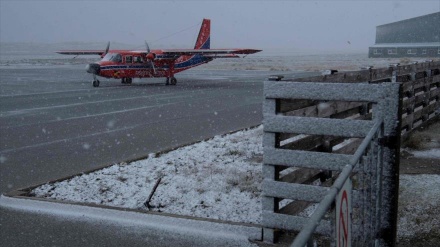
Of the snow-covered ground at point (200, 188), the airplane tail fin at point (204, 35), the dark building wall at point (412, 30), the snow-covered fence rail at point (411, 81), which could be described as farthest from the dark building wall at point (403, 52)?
the snow-covered ground at point (200, 188)

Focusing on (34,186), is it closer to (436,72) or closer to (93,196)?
(93,196)

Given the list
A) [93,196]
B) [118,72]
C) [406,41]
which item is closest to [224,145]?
[93,196]

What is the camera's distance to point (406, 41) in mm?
78750

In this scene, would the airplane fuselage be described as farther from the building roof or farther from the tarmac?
the building roof

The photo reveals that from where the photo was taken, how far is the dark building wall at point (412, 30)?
237ft

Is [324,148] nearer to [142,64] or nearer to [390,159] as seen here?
[390,159]

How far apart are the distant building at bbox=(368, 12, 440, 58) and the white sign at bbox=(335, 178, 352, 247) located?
2963 inches

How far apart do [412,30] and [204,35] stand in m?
47.4

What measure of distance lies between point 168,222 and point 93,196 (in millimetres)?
1670

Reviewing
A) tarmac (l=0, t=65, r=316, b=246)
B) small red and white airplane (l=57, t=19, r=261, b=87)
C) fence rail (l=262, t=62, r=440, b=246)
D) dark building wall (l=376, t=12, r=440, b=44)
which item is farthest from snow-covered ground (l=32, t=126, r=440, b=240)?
dark building wall (l=376, t=12, r=440, b=44)

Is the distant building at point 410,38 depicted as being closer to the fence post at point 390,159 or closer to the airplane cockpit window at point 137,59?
the airplane cockpit window at point 137,59

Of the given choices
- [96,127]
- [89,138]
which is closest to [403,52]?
[96,127]

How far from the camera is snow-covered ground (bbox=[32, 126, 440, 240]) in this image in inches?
233

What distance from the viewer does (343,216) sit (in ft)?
7.19
